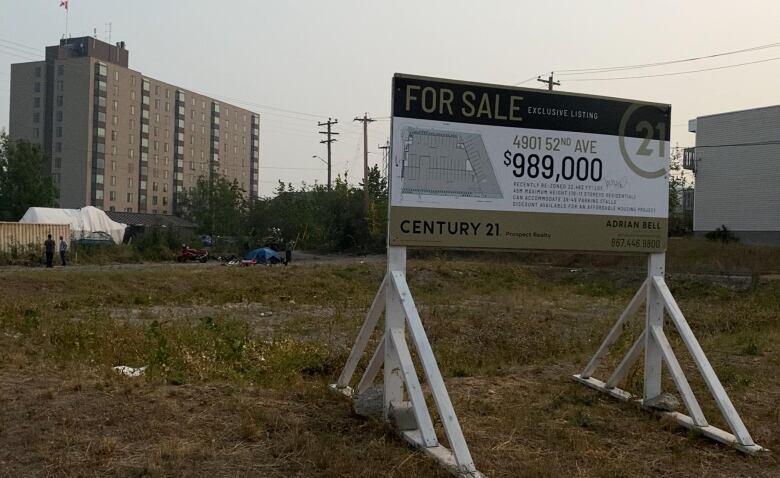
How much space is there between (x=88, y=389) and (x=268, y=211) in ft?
192

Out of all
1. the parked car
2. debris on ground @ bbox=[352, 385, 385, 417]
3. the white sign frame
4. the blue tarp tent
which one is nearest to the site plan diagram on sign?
the white sign frame

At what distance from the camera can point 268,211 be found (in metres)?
64.1

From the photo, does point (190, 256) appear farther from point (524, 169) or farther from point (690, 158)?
point (524, 169)

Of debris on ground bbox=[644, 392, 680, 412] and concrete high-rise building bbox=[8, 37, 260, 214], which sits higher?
concrete high-rise building bbox=[8, 37, 260, 214]

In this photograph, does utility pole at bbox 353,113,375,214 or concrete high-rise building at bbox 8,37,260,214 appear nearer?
utility pole at bbox 353,113,375,214

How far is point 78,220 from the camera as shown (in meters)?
44.2

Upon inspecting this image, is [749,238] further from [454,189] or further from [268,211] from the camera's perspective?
[454,189]

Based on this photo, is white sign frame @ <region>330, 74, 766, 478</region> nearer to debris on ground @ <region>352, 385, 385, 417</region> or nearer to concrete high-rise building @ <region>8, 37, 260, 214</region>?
debris on ground @ <region>352, 385, 385, 417</region>

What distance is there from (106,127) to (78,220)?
5858 centimetres

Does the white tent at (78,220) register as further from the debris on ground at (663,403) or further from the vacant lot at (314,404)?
the debris on ground at (663,403)

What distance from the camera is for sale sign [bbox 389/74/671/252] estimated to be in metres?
5.92

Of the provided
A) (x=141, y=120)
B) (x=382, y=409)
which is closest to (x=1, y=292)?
(x=382, y=409)

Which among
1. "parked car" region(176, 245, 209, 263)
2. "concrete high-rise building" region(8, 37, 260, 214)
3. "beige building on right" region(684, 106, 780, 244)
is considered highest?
"concrete high-rise building" region(8, 37, 260, 214)

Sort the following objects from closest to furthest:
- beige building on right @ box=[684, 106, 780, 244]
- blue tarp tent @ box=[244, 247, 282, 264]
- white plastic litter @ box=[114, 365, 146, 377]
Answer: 1. white plastic litter @ box=[114, 365, 146, 377]
2. blue tarp tent @ box=[244, 247, 282, 264]
3. beige building on right @ box=[684, 106, 780, 244]
